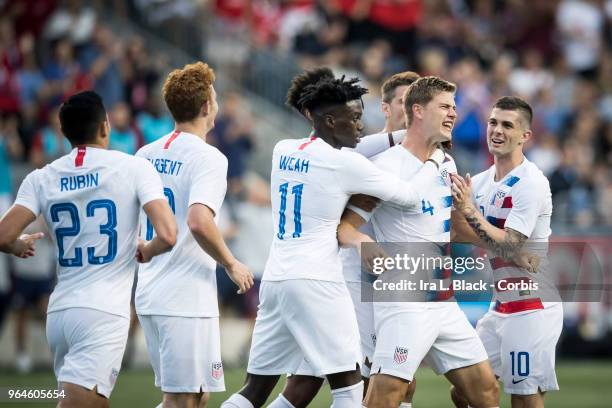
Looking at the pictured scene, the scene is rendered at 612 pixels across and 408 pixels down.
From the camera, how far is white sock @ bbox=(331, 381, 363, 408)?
8.23 m

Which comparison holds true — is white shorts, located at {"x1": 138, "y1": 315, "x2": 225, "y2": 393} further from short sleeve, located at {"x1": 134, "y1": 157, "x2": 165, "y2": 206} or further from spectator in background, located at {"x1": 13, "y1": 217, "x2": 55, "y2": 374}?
spectator in background, located at {"x1": 13, "y1": 217, "x2": 55, "y2": 374}

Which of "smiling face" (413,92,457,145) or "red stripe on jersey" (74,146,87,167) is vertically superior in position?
"smiling face" (413,92,457,145)

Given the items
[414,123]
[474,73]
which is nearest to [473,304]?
[474,73]

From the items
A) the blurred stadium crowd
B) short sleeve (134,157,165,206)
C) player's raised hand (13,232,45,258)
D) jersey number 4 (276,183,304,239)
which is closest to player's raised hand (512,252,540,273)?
jersey number 4 (276,183,304,239)

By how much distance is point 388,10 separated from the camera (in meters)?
20.8

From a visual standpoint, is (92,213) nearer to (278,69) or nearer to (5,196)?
(5,196)

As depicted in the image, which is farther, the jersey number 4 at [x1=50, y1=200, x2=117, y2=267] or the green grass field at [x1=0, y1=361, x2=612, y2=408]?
the green grass field at [x1=0, y1=361, x2=612, y2=408]

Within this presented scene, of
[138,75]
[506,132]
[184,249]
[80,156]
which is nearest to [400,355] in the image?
[184,249]

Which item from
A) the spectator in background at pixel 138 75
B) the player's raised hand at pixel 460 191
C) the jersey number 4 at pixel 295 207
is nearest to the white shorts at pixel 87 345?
the jersey number 4 at pixel 295 207

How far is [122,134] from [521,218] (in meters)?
7.99

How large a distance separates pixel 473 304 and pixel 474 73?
4.97 m

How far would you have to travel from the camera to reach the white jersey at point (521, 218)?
907cm

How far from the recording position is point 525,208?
905cm

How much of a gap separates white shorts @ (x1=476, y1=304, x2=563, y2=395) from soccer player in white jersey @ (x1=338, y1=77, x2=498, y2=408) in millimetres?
518
